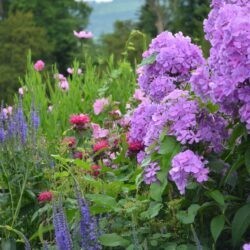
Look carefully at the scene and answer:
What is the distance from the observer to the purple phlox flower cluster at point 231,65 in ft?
6.28

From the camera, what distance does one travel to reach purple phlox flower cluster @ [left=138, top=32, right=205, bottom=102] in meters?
2.51

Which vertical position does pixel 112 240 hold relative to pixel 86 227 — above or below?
below

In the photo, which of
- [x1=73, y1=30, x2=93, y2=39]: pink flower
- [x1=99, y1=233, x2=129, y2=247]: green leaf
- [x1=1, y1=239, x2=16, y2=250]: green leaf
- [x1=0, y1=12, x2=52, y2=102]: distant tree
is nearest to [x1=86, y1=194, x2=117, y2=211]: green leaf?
[x1=99, y1=233, x2=129, y2=247]: green leaf

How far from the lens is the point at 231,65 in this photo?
76.6 inches

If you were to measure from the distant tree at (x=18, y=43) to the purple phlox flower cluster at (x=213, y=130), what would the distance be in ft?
76.0

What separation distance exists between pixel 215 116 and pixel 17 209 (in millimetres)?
1005

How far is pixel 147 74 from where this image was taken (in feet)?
8.61

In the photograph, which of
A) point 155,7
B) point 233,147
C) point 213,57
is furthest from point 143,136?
point 155,7

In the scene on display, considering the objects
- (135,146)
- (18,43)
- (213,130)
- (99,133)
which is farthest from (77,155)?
(18,43)

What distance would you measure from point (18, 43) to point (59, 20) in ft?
28.5

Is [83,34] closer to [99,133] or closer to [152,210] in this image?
[99,133]

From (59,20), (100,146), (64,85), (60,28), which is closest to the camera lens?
(100,146)

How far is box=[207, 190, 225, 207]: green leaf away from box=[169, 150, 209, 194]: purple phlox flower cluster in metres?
0.05

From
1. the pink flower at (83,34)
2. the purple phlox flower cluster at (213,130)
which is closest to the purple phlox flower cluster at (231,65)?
the purple phlox flower cluster at (213,130)
